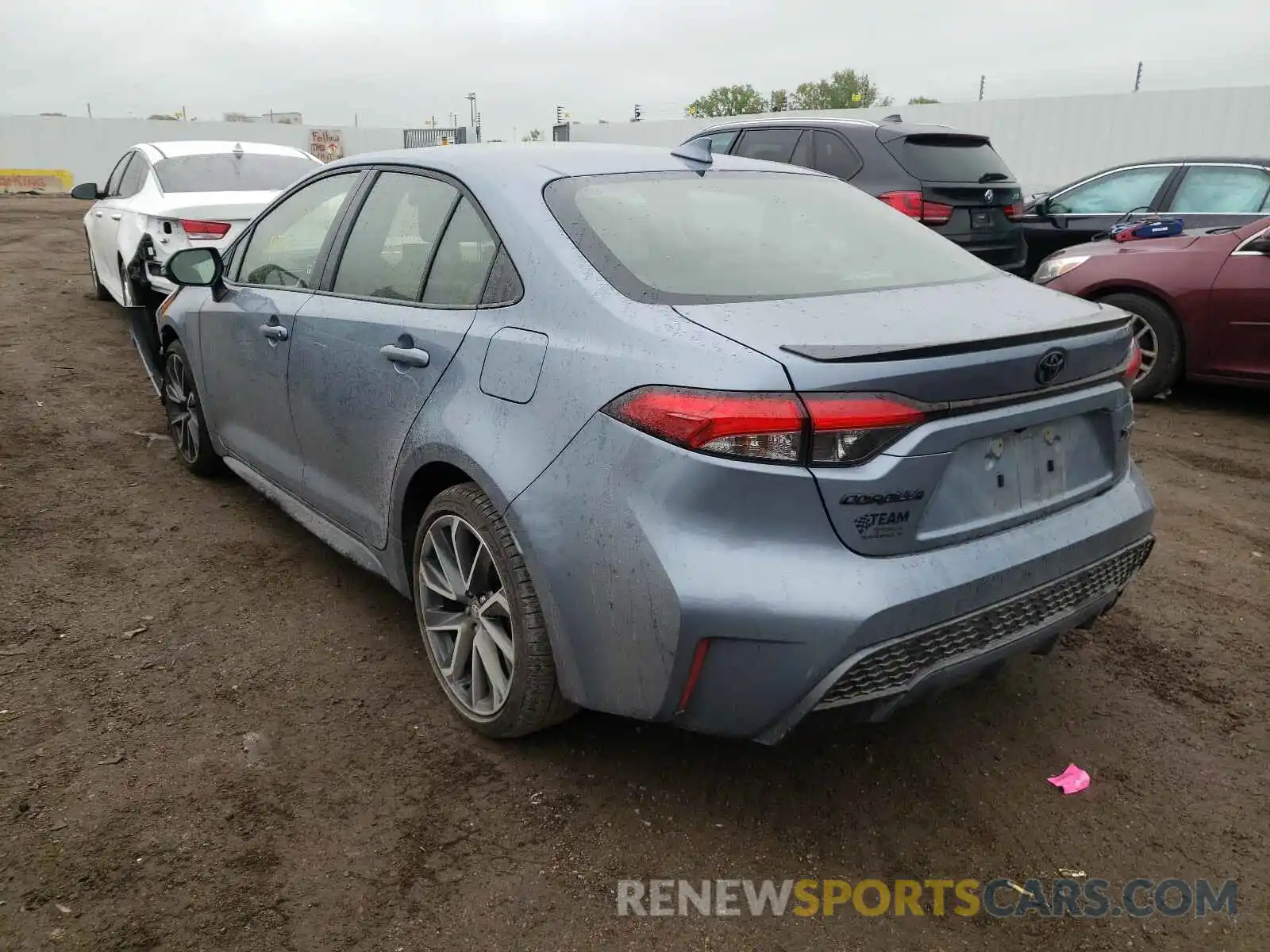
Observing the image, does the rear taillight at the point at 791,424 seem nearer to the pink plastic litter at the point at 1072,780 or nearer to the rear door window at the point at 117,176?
the pink plastic litter at the point at 1072,780

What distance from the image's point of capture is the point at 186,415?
481 cm

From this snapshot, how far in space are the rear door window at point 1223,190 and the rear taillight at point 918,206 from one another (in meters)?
2.40

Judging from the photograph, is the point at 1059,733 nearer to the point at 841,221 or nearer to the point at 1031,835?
the point at 1031,835

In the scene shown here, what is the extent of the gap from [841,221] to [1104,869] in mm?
1923

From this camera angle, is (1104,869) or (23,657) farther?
(23,657)

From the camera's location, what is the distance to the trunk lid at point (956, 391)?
6.57 feet

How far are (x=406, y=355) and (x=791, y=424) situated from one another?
4.27 ft

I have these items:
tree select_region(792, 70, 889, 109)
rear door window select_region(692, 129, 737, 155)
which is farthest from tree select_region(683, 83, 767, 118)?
rear door window select_region(692, 129, 737, 155)

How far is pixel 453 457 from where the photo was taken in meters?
2.55

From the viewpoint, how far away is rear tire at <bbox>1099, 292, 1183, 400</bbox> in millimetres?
6234

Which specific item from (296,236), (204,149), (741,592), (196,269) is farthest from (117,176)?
(741,592)

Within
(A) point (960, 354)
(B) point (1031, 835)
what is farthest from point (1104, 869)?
(A) point (960, 354)

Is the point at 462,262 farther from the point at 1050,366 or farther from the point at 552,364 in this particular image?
the point at 1050,366

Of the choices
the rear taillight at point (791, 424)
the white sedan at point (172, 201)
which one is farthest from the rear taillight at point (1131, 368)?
the white sedan at point (172, 201)
